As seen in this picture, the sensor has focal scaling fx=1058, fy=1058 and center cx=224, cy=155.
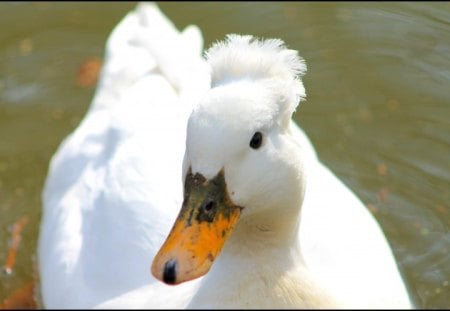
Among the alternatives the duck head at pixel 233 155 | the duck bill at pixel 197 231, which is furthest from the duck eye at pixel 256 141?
the duck bill at pixel 197 231

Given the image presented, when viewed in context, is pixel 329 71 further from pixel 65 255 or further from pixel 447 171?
pixel 65 255

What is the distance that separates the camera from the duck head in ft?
11.4

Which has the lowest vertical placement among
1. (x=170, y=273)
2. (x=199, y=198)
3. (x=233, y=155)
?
(x=170, y=273)

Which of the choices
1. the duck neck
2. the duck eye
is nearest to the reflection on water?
the duck neck

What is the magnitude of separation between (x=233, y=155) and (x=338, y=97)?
2.77m

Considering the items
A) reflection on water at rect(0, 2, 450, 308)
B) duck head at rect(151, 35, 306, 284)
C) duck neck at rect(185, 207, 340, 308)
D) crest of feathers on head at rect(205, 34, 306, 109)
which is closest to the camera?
duck head at rect(151, 35, 306, 284)

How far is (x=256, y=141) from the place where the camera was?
3562 millimetres

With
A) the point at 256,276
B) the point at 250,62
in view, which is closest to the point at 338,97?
the point at 256,276

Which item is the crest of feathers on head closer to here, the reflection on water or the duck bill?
the duck bill

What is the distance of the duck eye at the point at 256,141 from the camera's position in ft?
11.6

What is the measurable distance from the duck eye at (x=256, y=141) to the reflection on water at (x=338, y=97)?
1.76 meters

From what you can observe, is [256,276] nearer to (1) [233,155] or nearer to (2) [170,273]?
(2) [170,273]

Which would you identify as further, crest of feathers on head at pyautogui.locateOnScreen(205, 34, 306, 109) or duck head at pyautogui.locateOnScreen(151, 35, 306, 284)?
crest of feathers on head at pyautogui.locateOnScreen(205, 34, 306, 109)

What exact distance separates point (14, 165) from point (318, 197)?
215 centimetres
